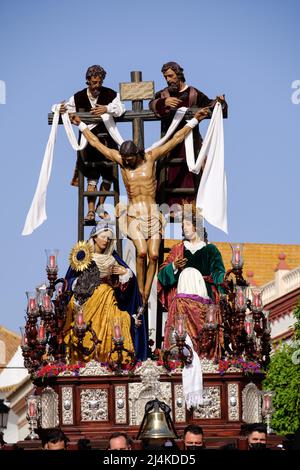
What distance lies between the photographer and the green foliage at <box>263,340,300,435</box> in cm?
5109

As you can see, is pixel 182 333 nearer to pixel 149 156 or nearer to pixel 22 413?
pixel 149 156

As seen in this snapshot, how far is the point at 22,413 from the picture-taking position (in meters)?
74.8

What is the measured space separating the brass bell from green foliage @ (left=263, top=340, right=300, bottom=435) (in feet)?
82.9

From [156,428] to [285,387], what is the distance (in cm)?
2756

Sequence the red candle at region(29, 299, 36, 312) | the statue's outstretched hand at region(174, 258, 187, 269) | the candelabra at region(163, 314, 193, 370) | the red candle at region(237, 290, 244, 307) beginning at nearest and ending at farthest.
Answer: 1. the candelabra at region(163, 314, 193, 370)
2. the red candle at region(237, 290, 244, 307)
3. the red candle at region(29, 299, 36, 312)
4. the statue's outstretched hand at region(174, 258, 187, 269)

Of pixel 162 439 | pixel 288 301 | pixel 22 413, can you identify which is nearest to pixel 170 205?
pixel 162 439

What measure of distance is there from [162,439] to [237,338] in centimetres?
566

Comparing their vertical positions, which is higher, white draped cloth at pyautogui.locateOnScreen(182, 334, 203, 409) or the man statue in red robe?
the man statue in red robe

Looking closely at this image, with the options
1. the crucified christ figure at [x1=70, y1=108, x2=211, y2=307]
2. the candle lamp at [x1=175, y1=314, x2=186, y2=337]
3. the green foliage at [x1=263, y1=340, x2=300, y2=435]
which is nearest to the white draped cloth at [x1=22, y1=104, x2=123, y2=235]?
the crucified christ figure at [x1=70, y1=108, x2=211, y2=307]

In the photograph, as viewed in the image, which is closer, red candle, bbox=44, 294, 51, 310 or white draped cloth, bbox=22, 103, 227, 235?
red candle, bbox=44, 294, 51, 310

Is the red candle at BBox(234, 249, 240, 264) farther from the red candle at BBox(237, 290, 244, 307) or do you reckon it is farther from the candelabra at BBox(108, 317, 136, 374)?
the candelabra at BBox(108, 317, 136, 374)

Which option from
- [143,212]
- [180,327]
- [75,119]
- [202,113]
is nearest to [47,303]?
[180,327]

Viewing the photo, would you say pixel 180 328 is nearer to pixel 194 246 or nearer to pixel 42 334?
pixel 42 334
